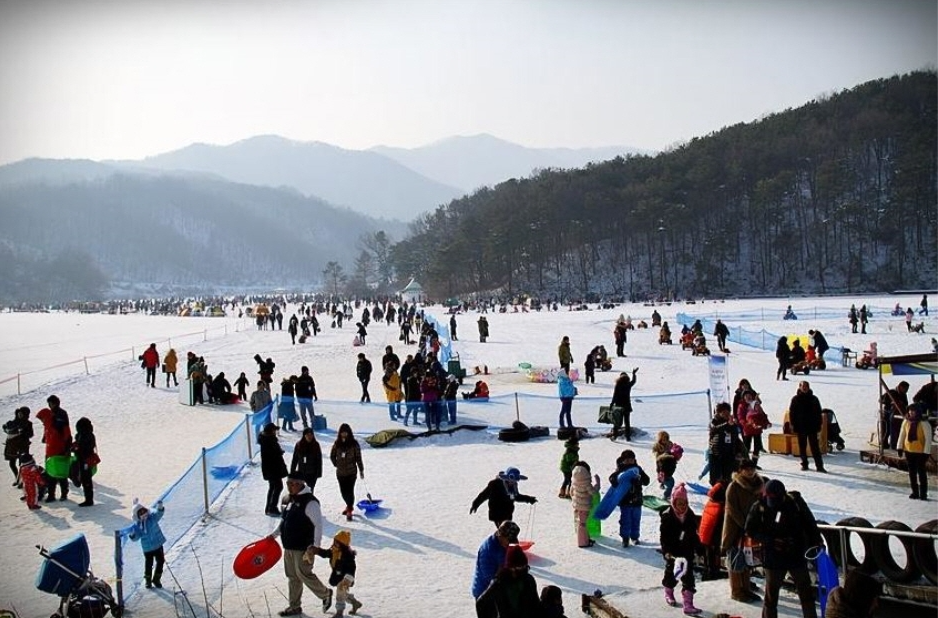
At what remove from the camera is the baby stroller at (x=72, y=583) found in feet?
22.9

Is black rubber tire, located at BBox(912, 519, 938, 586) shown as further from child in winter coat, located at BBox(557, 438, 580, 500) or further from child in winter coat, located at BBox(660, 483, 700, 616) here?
child in winter coat, located at BBox(557, 438, 580, 500)

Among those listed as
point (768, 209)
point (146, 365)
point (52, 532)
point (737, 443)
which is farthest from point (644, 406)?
point (768, 209)

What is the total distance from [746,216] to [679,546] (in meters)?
81.6

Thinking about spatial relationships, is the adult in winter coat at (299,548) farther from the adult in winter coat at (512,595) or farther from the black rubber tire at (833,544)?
the black rubber tire at (833,544)

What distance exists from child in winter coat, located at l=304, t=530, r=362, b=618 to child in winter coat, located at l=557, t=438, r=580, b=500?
145 inches

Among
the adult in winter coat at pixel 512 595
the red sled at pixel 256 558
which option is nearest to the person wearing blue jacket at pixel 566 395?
the red sled at pixel 256 558

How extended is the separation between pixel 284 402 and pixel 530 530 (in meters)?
8.14

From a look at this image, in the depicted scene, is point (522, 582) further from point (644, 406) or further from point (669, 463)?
point (644, 406)

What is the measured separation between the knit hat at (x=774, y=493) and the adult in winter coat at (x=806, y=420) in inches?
211

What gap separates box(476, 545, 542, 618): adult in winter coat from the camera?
5.22 meters

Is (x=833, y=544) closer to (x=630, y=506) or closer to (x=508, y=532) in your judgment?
(x=630, y=506)

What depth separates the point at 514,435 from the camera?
1469 centimetres

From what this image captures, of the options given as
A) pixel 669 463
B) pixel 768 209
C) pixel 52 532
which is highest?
pixel 768 209

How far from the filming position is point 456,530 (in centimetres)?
954
